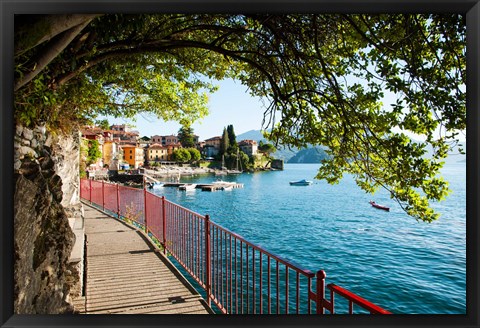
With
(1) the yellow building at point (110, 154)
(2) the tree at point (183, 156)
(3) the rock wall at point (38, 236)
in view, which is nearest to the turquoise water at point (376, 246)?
(3) the rock wall at point (38, 236)

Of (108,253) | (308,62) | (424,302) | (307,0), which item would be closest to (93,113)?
(108,253)

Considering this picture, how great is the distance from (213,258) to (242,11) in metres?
2.42

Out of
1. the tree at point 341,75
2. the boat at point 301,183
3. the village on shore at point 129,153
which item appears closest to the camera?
the tree at point 341,75

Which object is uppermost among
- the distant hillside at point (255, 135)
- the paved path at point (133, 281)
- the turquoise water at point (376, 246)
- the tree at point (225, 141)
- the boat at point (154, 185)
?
the tree at point (225, 141)

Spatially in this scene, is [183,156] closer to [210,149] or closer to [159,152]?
[210,149]

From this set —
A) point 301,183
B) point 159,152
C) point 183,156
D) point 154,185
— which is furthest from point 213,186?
point 183,156

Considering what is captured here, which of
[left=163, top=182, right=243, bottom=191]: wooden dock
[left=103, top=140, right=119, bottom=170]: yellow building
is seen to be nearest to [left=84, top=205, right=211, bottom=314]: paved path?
[left=163, top=182, right=243, bottom=191]: wooden dock

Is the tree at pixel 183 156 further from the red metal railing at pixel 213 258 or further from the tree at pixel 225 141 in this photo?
the red metal railing at pixel 213 258

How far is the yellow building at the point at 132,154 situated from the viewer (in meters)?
35.8

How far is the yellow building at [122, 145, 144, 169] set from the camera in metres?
35.8

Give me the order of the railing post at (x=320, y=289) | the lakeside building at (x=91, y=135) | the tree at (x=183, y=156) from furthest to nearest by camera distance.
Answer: the tree at (x=183, y=156), the lakeside building at (x=91, y=135), the railing post at (x=320, y=289)

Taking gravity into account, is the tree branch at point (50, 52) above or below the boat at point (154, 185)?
above

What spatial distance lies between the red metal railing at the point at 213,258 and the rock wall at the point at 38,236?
3.97 feet

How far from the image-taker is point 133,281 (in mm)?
3357
